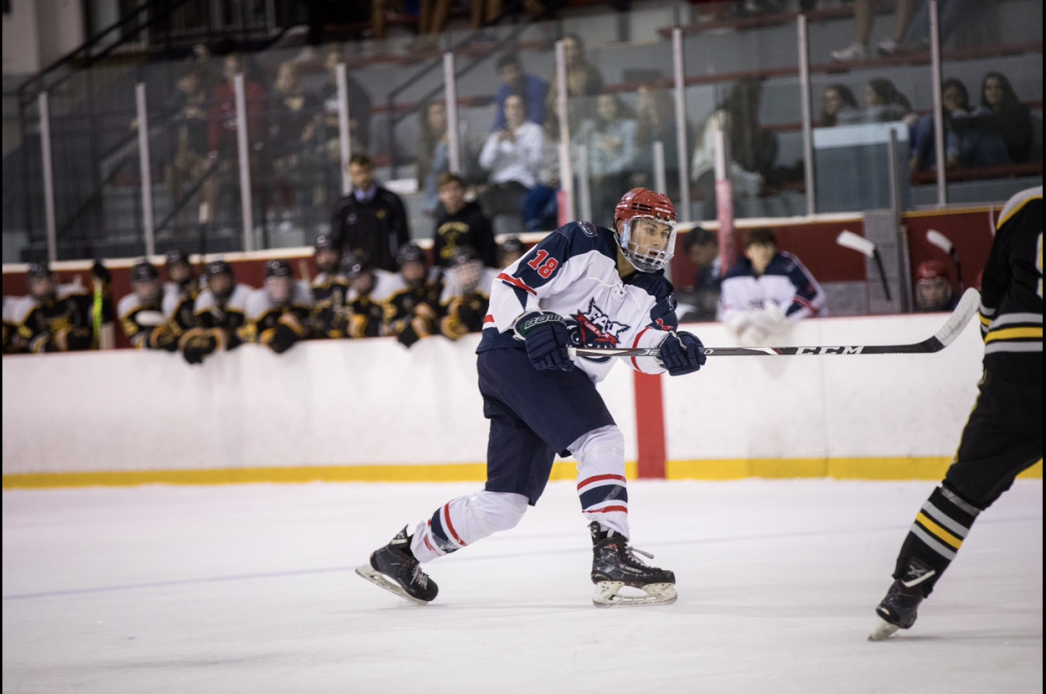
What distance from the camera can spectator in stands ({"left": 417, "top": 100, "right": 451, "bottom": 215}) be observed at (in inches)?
359

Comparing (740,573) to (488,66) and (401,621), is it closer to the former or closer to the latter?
(401,621)

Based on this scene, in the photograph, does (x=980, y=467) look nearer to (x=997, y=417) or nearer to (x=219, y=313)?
(x=997, y=417)

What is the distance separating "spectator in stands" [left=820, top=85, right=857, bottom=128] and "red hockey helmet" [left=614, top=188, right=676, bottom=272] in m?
4.43

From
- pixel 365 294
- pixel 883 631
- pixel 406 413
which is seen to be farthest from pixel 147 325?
pixel 883 631

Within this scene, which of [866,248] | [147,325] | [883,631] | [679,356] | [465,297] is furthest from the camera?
[147,325]

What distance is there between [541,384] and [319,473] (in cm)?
440

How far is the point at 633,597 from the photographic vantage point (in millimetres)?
3863

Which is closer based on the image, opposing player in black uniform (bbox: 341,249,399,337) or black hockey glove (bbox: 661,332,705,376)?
black hockey glove (bbox: 661,332,705,376)

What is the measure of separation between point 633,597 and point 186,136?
6.90 meters

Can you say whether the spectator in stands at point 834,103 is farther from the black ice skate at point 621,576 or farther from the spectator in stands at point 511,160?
the black ice skate at point 621,576

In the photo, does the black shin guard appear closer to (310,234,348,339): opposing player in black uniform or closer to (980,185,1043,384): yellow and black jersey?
(980,185,1043,384): yellow and black jersey

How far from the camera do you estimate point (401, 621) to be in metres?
3.80

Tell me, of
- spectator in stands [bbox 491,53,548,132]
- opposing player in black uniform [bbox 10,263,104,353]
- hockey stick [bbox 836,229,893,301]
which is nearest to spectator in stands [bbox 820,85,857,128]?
hockey stick [bbox 836,229,893,301]

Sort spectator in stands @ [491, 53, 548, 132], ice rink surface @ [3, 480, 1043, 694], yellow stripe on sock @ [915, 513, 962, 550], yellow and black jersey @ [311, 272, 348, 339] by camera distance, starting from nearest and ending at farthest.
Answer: ice rink surface @ [3, 480, 1043, 694] → yellow stripe on sock @ [915, 513, 962, 550] → yellow and black jersey @ [311, 272, 348, 339] → spectator in stands @ [491, 53, 548, 132]
